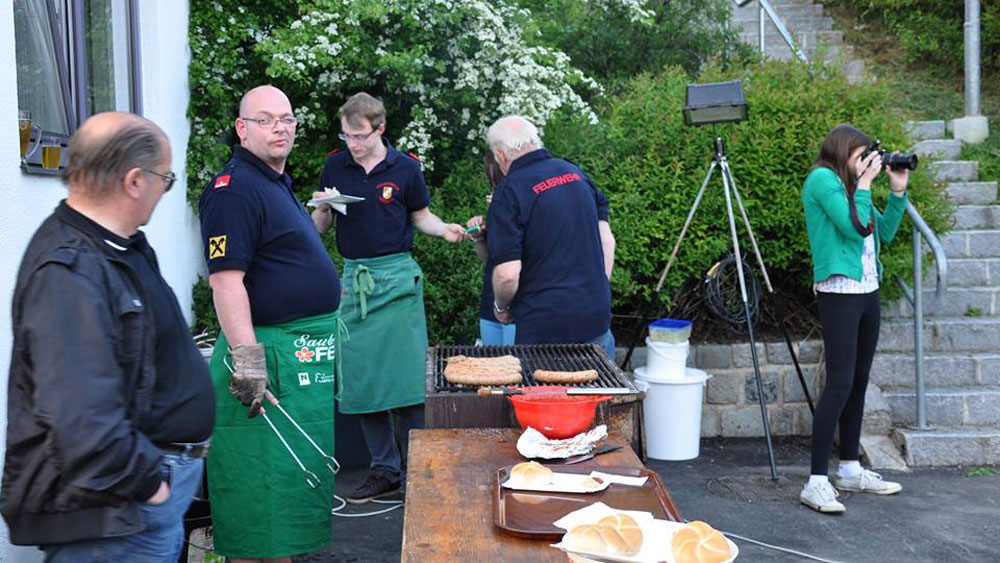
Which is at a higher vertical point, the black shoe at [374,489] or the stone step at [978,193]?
the stone step at [978,193]

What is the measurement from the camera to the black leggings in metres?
5.02

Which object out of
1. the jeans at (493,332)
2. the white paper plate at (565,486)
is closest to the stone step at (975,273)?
the jeans at (493,332)

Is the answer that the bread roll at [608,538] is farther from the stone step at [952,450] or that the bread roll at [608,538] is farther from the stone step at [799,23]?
the stone step at [799,23]

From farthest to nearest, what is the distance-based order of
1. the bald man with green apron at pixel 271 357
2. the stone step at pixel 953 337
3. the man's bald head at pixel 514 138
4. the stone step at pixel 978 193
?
the stone step at pixel 978 193 → the stone step at pixel 953 337 → the man's bald head at pixel 514 138 → the bald man with green apron at pixel 271 357

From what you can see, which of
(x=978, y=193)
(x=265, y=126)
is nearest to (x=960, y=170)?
(x=978, y=193)

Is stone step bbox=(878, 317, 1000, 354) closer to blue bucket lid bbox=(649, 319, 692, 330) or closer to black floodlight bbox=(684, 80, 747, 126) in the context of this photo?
blue bucket lid bbox=(649, 319, 692, 330)

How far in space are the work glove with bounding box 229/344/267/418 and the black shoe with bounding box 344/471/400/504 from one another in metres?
2.01

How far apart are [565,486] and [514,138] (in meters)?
2.23

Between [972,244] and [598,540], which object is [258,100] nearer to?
[598,540]

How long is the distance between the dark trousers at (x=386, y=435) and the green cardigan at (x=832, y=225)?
7.40 feet

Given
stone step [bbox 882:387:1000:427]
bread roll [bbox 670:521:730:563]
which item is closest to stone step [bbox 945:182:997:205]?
stone step [bbox 882:387:1000:427]

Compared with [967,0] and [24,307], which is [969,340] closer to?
[967,0]

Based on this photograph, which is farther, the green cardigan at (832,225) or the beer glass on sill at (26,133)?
the green cardigan at (832,225)

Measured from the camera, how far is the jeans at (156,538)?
2203 mm
